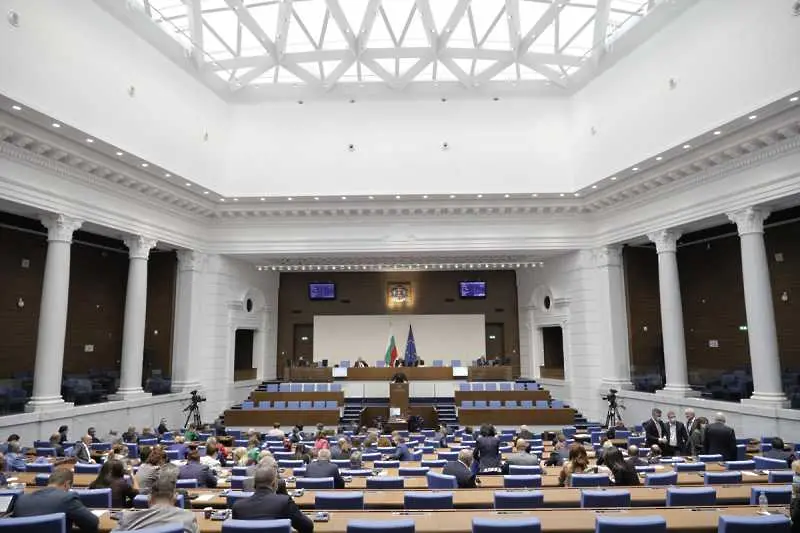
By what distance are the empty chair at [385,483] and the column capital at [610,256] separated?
44.8 feet

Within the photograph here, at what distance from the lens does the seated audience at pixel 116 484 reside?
553 centimetres

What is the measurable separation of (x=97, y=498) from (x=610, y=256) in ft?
54.2

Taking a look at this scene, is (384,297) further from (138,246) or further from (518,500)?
(518,500)

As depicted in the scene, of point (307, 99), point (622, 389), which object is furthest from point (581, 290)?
point (307, 99)

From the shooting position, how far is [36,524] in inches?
140

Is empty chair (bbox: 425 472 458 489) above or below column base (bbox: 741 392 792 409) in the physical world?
below

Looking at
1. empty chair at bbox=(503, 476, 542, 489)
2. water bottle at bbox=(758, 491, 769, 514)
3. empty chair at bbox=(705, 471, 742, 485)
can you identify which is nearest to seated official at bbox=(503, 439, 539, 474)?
empty chair at bbox=(503, 476, 542, 489)

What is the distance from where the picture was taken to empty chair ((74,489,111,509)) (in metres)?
5.10

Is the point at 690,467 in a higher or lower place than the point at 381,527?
lower

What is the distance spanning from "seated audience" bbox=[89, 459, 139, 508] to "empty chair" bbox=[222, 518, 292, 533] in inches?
108

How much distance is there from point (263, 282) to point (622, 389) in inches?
615

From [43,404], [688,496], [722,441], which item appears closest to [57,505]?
[688,496]

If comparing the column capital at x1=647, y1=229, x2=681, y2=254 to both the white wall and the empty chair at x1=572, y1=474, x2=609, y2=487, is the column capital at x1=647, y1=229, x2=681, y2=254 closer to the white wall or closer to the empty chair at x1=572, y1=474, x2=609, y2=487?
the white wall

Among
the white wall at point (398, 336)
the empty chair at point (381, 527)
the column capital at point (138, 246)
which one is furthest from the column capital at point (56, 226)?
the white wall at point (398, 336)
